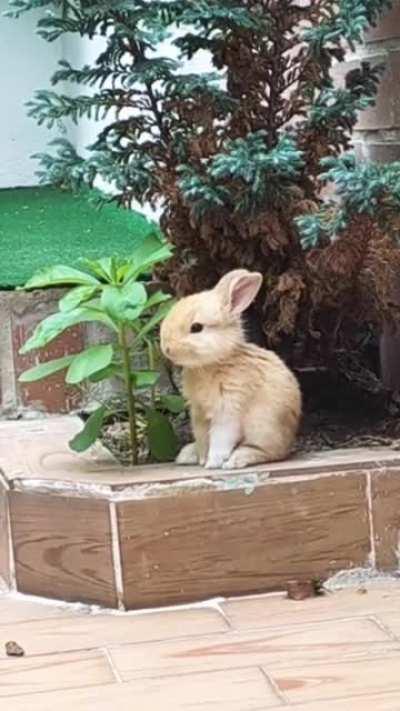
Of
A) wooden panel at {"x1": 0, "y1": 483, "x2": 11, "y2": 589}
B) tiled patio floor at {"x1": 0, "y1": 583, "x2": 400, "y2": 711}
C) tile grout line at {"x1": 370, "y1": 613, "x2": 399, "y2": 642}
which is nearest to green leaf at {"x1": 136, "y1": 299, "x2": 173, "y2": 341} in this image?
wooden panel at {"x1": 0, "y1": 483, "x2": 11, "y2": 589}

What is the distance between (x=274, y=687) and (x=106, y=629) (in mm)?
309

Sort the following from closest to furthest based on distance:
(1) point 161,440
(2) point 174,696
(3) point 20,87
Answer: (2) point 174,696 < (1) point 161,440 < (3) point 20,87

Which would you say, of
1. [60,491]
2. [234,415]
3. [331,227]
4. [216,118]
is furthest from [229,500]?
[216,118]

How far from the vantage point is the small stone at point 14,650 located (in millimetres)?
1779

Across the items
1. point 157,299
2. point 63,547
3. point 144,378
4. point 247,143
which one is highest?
point 247,143

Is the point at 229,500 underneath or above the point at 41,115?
underneath

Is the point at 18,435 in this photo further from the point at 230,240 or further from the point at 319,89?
the point at 319,89

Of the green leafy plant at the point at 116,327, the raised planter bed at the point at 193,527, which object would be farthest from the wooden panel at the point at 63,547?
the green leafy plant at the point at 116,327

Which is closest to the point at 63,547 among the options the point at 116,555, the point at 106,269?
the point at 116,555

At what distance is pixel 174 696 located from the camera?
1.63 meters

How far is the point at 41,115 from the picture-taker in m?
2.08

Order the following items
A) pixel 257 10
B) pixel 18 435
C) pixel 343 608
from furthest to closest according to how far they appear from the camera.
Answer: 1. pixel 18 435
2. pixel 257 10
3. pixel 343 608

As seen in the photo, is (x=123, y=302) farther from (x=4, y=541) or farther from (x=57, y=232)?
(x=57, y=232)

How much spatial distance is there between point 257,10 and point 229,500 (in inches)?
29.2
